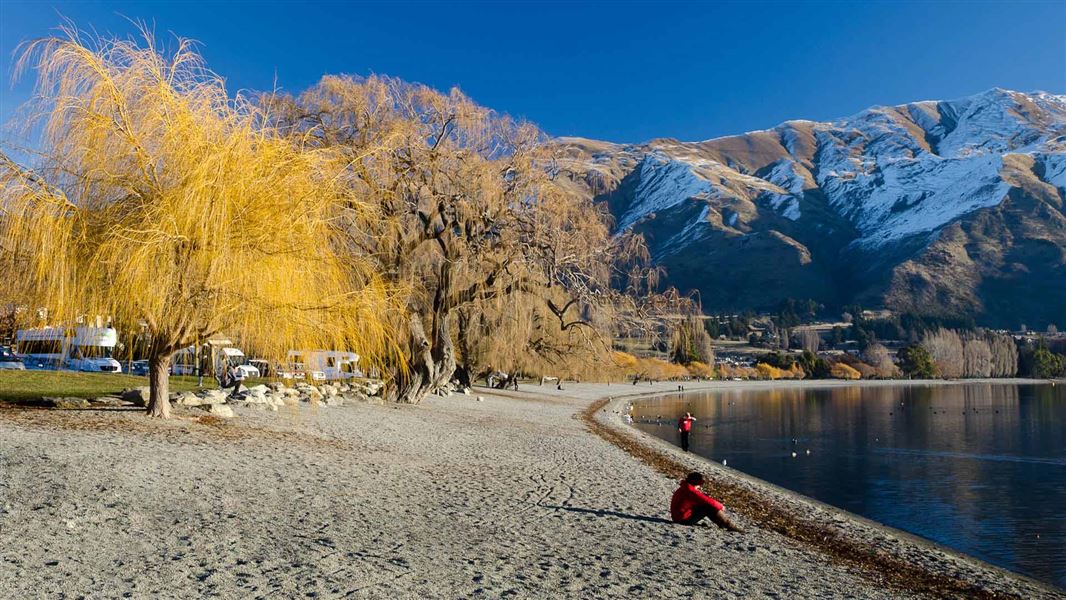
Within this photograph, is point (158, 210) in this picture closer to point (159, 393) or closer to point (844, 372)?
point (159, 393)

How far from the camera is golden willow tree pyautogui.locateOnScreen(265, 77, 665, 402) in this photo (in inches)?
1003

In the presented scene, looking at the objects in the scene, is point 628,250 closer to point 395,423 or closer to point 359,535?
point 395,423

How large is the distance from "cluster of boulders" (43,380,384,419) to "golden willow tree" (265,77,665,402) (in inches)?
136

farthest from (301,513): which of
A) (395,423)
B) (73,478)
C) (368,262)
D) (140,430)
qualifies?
(395,423)

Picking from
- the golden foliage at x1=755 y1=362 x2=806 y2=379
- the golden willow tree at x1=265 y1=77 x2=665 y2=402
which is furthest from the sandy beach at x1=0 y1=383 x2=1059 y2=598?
the golden foliage at x1=755 y1=362 x2=806 y2=379

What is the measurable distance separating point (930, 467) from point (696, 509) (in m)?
20.9

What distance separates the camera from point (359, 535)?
981 centimetres

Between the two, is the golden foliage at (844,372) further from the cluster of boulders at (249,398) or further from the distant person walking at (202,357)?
the distant person walking at (202,357)

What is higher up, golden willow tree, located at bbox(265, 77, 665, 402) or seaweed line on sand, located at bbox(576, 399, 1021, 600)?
golden willow tree, located at bbox(265, 77, 665, 402)

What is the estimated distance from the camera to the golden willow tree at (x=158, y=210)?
44.1 feet

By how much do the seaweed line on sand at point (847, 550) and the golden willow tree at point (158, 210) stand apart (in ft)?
32.5

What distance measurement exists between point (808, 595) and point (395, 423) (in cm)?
1742

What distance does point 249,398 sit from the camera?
2281 cm

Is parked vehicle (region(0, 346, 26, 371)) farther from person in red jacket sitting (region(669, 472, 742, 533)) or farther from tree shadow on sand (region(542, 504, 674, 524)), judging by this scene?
person in red jacket sitting (region(669, 472, 742, 533))
